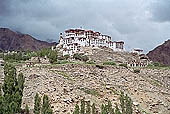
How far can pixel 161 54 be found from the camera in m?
132

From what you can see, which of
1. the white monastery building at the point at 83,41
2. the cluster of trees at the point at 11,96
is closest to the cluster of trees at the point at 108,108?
the cluster of trees at the point at 11,96

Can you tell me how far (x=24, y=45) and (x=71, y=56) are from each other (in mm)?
96300

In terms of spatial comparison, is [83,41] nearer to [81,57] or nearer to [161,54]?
[81,57]

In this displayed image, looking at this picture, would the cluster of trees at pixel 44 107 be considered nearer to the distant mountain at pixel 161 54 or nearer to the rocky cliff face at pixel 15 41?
the distant mountain at pixel 161 54

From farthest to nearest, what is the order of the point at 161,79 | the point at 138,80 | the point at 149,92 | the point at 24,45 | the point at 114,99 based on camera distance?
the point at 24,45 < the point at 161,79 < the point at 138,80 < the point at 149,92 < the point at 114,99

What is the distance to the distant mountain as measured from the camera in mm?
129962

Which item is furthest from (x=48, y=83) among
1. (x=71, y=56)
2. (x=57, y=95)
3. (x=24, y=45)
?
(x=24, y=45)

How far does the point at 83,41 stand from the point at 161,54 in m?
63.0

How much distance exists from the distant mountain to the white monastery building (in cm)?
4756

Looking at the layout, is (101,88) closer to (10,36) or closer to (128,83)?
(128,83)

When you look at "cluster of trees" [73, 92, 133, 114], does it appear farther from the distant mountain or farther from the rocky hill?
the distant mountain

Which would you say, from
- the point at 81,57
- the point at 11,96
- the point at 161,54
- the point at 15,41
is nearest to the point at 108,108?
the point at 11,96

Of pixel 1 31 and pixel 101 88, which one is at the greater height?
pixel 1 31

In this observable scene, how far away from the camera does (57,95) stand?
37.4 meters
